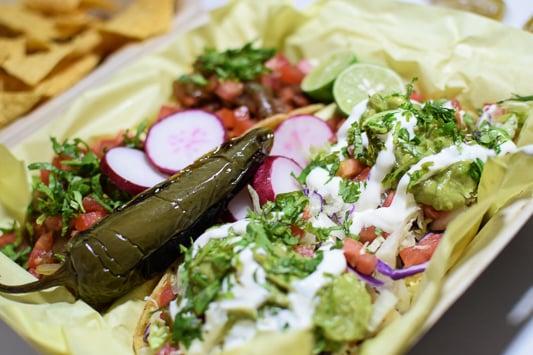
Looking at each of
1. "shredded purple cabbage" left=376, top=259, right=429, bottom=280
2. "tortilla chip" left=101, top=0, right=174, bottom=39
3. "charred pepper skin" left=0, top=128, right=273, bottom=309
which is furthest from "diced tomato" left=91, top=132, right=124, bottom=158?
"shredded purple cabbage" left=376, top=259, right=429, bottom=280

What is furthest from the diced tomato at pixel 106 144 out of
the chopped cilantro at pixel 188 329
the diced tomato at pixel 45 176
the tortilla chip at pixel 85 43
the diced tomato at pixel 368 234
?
the diced tomato at pixel 368 234

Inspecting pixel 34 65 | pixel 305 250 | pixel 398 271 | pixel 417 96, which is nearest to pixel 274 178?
pixel 305 250

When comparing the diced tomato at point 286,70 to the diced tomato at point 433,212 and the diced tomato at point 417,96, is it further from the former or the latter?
the diced tomato at point 433,212

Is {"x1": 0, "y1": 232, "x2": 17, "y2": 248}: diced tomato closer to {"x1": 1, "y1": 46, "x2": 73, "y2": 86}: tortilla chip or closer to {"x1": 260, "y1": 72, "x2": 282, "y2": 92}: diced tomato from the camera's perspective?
{"x1": 1, "y1": 46, "x2": 73, "y2": 86}: tortilla chip

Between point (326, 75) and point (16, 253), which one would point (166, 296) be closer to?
point (16, 253)

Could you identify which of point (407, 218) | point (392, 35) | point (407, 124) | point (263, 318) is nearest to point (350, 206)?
point (407, 218)
